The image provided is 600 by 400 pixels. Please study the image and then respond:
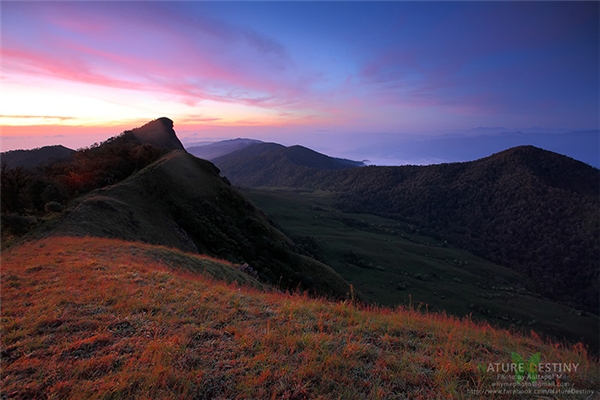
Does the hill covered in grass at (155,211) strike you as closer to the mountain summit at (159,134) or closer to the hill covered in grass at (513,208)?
the mountain summit at (159,134)

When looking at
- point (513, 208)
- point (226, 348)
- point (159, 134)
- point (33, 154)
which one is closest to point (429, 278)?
point (226, 348)

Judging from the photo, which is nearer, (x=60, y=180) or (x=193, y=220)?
(x=60, y=180)

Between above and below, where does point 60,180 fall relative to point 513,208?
above

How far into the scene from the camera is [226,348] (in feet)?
16.4

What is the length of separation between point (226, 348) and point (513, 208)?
474 feet

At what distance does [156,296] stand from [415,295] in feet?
175

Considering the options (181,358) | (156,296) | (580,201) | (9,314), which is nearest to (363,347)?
(181,358)

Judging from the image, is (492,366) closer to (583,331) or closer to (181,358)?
(181,358)

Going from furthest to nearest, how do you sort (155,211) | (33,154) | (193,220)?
(33,154), (193,220), (155,211)

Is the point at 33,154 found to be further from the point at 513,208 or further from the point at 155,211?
the point at 513,208

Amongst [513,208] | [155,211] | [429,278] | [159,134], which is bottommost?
[429,278]

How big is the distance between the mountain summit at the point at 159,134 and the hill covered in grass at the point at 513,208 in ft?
265

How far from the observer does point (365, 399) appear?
3928 millimetres

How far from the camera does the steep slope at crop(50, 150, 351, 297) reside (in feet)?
62.6
